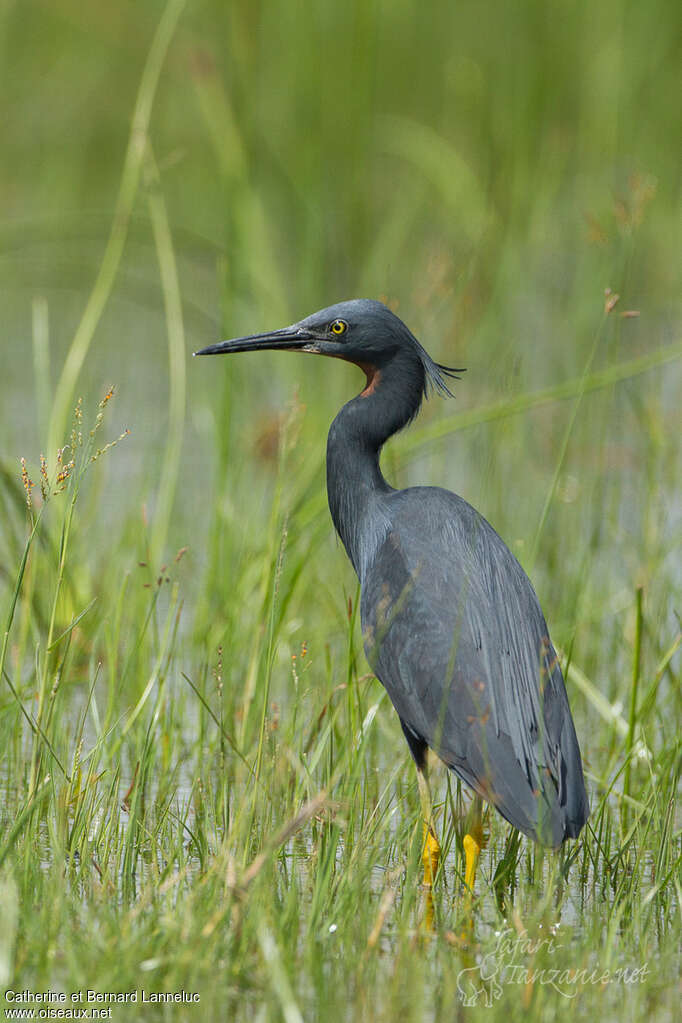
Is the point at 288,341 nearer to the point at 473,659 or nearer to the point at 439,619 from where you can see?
the point at 439,619

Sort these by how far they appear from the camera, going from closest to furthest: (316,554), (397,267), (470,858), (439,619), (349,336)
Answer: (470,858)
(439,619)
(349,336)
(316,554)
(397,267)

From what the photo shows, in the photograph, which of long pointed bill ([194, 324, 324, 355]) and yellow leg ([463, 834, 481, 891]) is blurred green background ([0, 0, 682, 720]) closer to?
long pointed bill ([194, 324, 324, 355])

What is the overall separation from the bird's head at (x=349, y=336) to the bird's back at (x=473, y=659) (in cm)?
41

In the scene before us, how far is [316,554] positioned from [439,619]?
163 cm

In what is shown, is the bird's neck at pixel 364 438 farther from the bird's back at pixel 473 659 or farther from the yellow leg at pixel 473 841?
the yellow leg at pixel 473 841

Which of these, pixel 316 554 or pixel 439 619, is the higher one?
pixel 316 554

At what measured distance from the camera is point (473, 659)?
326 cm

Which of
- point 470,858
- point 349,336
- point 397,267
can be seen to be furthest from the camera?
point 397,267

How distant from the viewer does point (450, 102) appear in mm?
8945

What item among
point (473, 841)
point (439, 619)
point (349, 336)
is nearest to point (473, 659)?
point (439, 619)

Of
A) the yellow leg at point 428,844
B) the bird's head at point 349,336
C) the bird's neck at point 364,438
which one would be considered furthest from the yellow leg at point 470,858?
the bird's head at point 349,336

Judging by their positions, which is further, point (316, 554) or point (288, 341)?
point (316, 554)

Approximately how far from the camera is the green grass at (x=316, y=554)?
8.51ft

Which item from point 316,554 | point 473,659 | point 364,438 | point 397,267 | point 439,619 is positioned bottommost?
point 473,659
